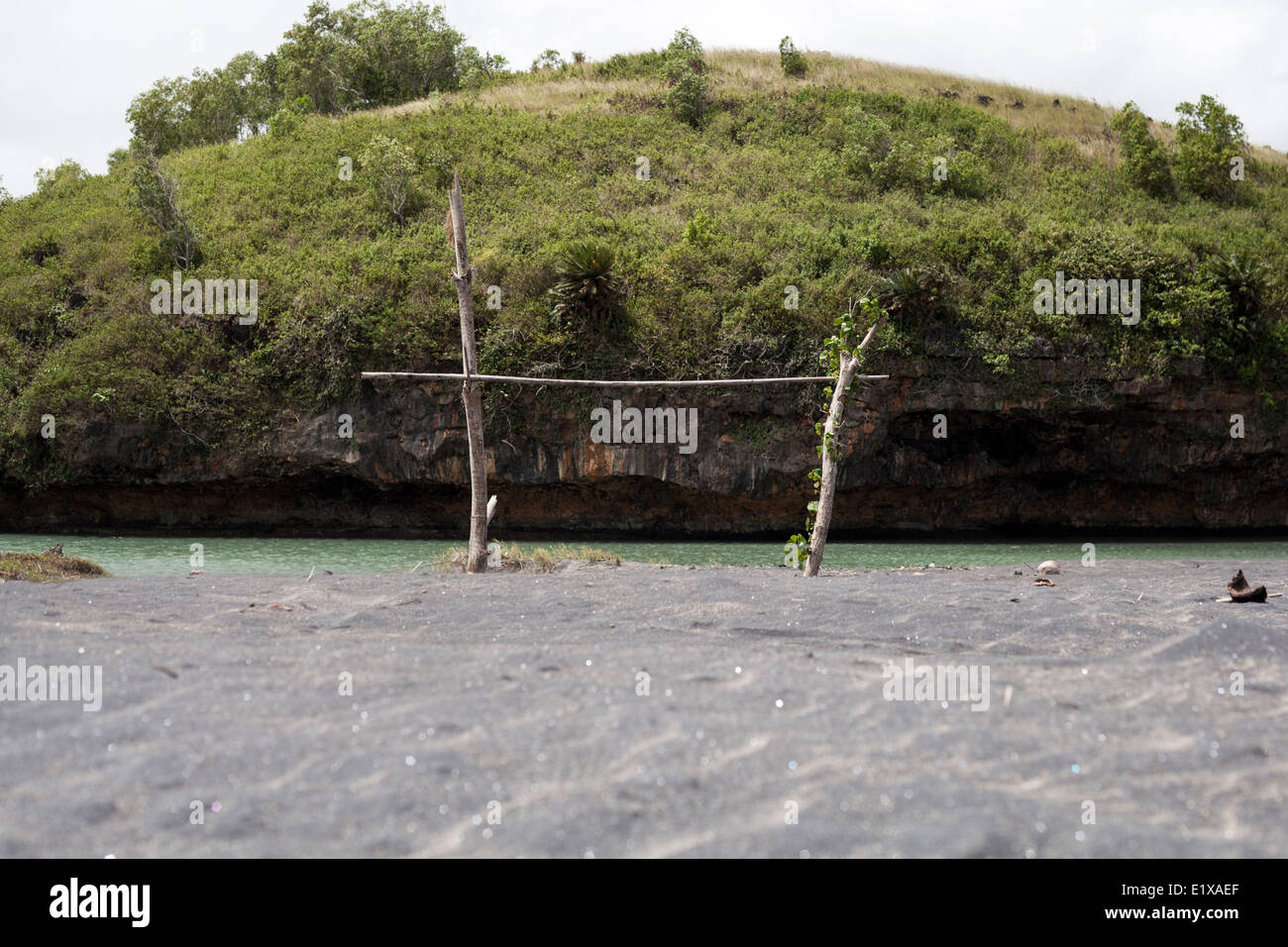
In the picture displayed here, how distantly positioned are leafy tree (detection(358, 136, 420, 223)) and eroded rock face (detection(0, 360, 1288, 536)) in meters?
9.96

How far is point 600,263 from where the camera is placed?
77.0ft

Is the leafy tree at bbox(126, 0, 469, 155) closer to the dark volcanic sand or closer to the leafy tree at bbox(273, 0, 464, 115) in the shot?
the leafy tree at bbox(273, 0, 464, 115)

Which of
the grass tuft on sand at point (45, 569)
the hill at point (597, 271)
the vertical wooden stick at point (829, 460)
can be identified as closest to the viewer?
the grass tuft on sand at point (45, 569)

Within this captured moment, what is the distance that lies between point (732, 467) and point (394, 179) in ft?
54.0

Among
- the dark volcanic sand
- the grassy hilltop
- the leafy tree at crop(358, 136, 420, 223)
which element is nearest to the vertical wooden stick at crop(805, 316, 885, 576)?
the dark volcanic sand

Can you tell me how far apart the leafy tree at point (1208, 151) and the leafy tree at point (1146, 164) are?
736 millimetres

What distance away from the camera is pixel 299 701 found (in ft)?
13.4

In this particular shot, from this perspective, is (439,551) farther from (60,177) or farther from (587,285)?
(60,177)

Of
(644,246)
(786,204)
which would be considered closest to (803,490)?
(644,246)

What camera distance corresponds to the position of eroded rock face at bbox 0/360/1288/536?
938 inches

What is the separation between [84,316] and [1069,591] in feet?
90.6

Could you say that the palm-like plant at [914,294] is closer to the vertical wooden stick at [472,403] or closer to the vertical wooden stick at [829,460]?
the vertical wooden stick at [829,460]

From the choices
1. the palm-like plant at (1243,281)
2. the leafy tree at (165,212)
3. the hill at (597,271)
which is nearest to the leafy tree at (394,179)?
the hill at (597,271)

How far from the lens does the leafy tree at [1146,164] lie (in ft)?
117
